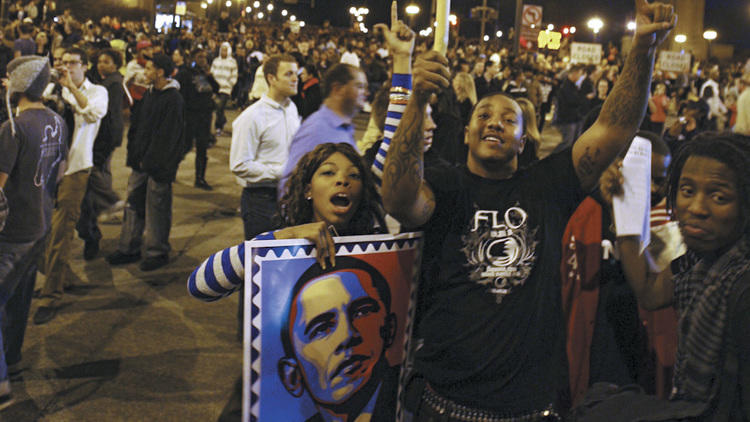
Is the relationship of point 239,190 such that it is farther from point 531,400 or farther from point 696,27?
point 696,27

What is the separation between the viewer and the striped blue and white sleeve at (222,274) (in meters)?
2.69

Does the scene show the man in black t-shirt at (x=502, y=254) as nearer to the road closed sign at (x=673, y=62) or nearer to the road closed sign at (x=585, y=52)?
the road closed sign at (x=585, y=52)

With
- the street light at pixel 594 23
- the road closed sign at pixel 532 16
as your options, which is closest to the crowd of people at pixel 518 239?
the road closed sign at pixel 532 16

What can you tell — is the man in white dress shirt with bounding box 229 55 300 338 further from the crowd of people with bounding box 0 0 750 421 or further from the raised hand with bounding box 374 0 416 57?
the raised hand with bounding box 374 0 416 57

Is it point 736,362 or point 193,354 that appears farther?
point 193,354

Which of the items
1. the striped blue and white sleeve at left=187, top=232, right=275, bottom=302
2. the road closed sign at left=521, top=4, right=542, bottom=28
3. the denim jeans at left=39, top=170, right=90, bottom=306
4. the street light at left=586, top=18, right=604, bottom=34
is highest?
the street light at left=586, top=18, right=604, bottom=34

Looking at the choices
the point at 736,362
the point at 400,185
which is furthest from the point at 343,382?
the point at 736,362

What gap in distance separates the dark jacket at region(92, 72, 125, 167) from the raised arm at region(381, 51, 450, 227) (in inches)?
228

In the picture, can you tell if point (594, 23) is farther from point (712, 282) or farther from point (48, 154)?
point (712, 282)

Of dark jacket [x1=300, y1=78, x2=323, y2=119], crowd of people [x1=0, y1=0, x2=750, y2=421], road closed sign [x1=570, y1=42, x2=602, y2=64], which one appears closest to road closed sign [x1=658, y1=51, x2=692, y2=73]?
road closed sign [x1=570, y1=42, x2=602, y2=64]

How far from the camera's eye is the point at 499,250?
2.61 m

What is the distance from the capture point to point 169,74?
24.6 feet

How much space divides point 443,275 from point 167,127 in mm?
5254

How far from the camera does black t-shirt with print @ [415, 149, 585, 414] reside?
8.50ft
